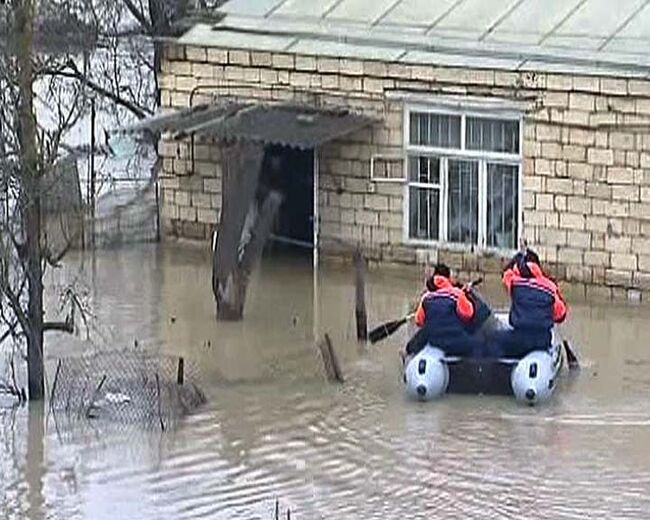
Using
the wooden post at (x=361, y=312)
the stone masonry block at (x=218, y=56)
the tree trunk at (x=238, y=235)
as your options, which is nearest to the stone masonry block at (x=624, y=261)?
the wooden post at (x=361, y=312)

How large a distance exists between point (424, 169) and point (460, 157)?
21.8 inches

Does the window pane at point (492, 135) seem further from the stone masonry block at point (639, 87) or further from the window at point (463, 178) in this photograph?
the stone masonry block at point (639, 87)

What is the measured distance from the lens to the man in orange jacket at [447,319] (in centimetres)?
2244

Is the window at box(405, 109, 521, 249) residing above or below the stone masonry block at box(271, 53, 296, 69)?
below

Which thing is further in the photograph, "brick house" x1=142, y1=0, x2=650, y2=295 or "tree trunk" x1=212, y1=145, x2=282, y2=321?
"brick house" x1=142, y1=0, x2=650, y2=295

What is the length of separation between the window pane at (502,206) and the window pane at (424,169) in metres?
0.70

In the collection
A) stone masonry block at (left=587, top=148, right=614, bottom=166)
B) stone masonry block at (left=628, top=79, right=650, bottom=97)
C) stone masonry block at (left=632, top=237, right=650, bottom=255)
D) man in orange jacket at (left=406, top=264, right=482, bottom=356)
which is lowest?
man in orange jacket at (left=406, top=264, right=482, bottom=356)

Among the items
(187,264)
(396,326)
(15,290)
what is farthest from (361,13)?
(15,290)

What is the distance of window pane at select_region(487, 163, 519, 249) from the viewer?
2855 cm

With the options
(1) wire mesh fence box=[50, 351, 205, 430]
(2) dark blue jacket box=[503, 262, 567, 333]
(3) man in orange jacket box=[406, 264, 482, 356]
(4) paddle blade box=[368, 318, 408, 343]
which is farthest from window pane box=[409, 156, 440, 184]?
(3) man in orange jacket box=[406, 264, 482, 356]

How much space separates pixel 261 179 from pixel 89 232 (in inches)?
97.5

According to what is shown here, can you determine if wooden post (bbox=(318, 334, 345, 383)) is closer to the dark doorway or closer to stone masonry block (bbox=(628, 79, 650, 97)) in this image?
stone masonry block (bbox=(628, 79, 650, 97))

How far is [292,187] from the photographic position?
30703 millimetres

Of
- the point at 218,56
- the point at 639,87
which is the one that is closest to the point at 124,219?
the point at 218,56
